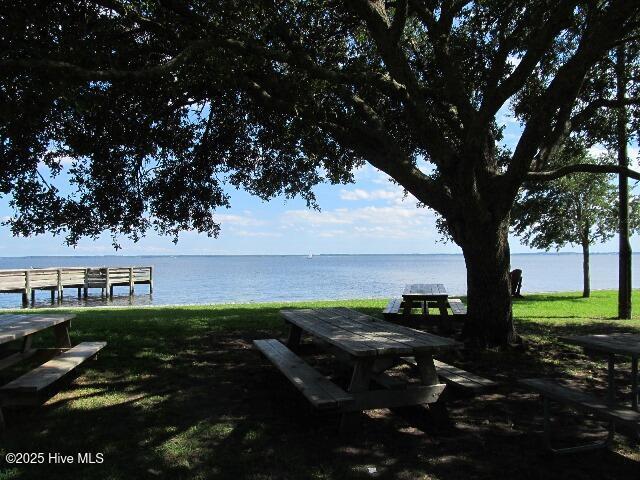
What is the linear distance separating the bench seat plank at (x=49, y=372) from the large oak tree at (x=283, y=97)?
108 inches

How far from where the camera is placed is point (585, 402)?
389cm

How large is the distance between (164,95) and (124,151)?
5.62 feet

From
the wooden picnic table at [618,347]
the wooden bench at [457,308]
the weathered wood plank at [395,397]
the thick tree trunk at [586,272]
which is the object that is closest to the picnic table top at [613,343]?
the wooden picnic table at [618,347]

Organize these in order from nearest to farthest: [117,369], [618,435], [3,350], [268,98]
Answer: [618,435] → [117,369] → [3,350] → [268,98]

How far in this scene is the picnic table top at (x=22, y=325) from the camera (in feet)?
15.5

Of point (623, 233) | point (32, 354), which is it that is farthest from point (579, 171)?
point (32, 354)

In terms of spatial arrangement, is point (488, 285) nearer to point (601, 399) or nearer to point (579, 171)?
point (579, 171)

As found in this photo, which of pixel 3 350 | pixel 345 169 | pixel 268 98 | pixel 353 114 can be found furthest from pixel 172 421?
pixel 345 169

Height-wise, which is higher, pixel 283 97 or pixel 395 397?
pixel 283 97

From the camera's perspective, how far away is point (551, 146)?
27.6 feet

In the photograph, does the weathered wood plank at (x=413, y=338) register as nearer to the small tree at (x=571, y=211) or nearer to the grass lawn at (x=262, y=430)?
the grass lawn at (x=262, y=430)

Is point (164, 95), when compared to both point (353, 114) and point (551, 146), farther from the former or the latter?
point (551, 146)

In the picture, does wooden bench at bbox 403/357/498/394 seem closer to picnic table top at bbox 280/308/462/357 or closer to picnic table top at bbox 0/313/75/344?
picnic table top at bbox 280/308/462/357

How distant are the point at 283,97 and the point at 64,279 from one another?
2628 cm
